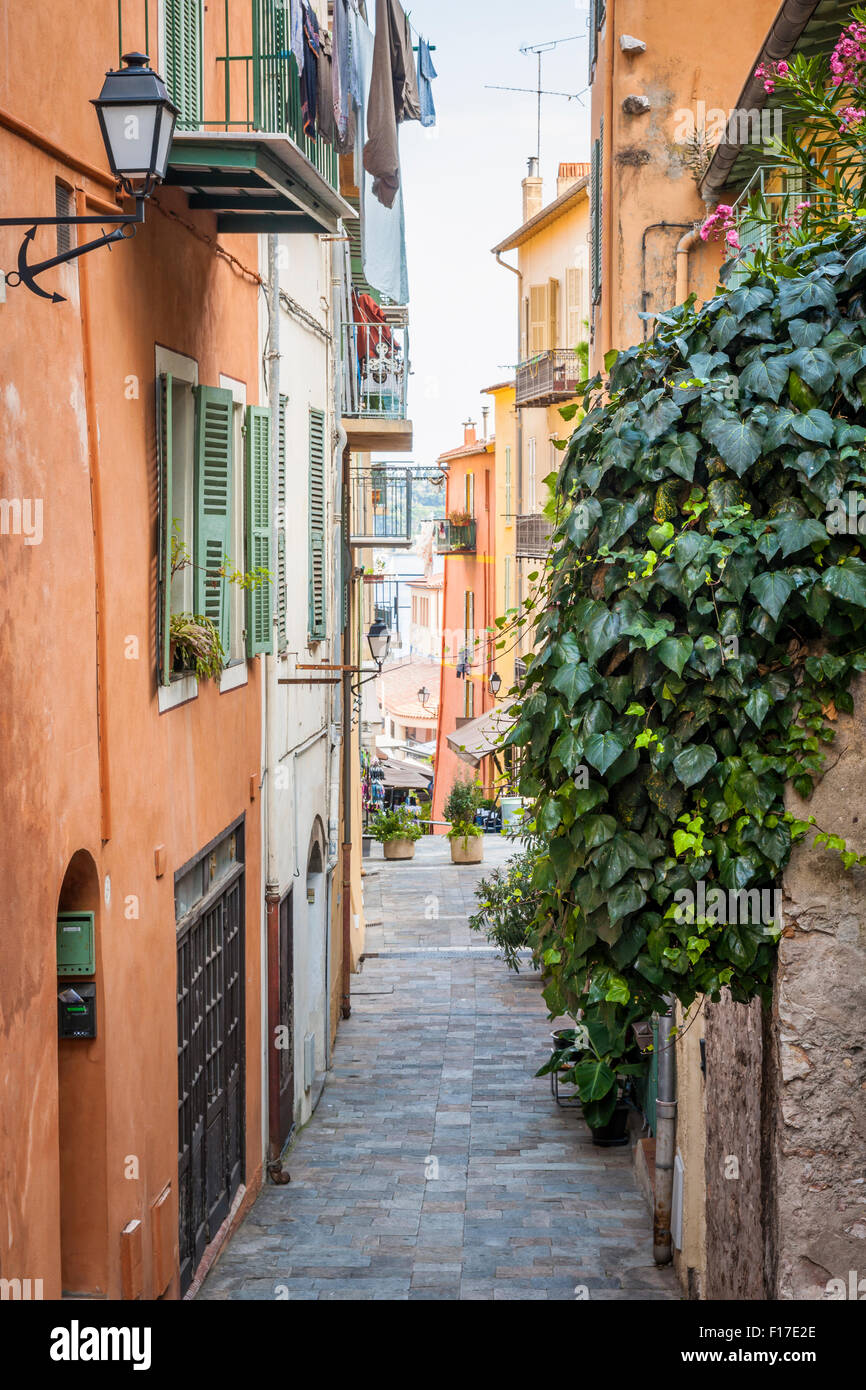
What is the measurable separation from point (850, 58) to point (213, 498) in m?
4.85

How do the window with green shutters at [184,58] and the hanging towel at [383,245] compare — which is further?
the hanging towel at [383,245]

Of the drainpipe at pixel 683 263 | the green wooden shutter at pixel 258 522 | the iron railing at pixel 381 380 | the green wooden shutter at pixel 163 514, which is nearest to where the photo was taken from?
the green wooden shutter at pixel 163 514

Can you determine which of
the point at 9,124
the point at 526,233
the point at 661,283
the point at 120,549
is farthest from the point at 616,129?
the point at 526,233

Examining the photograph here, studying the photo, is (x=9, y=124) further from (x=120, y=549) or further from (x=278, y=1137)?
(x=278, y=1137)

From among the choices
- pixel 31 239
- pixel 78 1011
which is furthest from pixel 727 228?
pixel 78 1011

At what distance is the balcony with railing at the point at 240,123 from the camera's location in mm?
7168

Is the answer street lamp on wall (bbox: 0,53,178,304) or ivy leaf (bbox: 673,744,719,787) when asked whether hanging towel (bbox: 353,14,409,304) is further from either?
ivy leaf (bbox: 673,744,719,787)

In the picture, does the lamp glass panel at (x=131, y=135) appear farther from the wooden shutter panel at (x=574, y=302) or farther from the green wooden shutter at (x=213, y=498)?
the wooden shutter panel at (x=574, y=302)

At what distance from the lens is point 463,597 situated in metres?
45.5

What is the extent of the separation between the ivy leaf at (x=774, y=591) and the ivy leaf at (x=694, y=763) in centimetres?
48

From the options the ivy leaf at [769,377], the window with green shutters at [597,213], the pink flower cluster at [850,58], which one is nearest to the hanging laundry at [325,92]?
the window with green shutters at [597,213]

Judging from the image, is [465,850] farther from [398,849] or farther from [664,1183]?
[664,1183]

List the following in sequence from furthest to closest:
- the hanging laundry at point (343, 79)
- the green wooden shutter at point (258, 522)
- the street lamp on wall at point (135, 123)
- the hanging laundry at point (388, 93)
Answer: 1. the hanging laundry at point (388, 93)
2. the green wooden shutter at point (258, 522)
3. the hanging laundry at point (343, 79)
4. the street lamp on wall at point (135, 123)

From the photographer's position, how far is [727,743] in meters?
4.64
